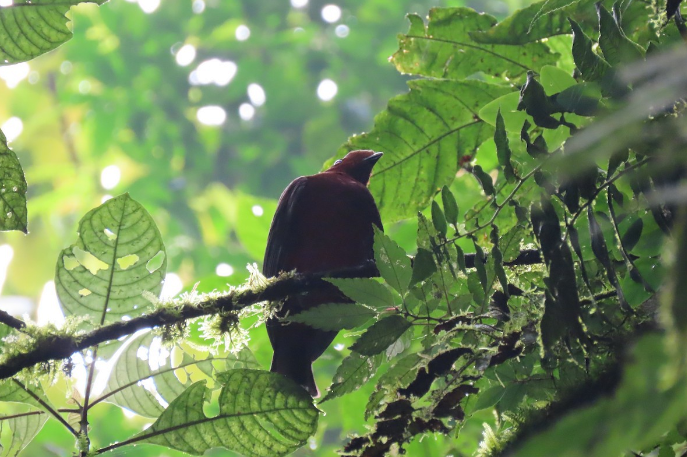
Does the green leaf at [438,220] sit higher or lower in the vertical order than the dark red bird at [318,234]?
lower

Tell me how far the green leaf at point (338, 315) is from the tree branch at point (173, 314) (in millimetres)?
315

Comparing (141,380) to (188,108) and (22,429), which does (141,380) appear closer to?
(22,429)

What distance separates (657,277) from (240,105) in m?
10.1

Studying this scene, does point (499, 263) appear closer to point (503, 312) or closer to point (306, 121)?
point (503, 312)

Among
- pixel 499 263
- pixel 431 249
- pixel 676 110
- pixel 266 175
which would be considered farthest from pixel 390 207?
pixel 266 175

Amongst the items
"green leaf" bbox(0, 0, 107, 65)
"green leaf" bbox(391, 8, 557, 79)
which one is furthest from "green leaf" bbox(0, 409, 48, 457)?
"green leaf" bbox(391, 8, 557, 79)

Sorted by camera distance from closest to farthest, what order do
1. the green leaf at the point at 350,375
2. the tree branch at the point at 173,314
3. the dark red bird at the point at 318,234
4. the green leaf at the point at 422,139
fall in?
the green leaf at the point at 350,375 < the tree branch at the point at 173,314 < the green leaf at the point at 422,139 < the dark red bird at the point at 318,234

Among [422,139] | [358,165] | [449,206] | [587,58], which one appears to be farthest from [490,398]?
[358,165]

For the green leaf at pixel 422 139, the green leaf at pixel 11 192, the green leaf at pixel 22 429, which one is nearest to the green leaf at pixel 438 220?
the green leaf at pixel 422 139

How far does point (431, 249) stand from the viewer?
4.29 feet

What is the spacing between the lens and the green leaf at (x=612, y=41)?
107 cm

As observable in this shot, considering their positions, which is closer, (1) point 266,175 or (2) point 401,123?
(2) point 401,123

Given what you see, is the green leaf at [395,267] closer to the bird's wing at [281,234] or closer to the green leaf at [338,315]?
the green leaf at [338,315]

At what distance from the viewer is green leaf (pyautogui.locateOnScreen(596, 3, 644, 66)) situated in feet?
3.50
